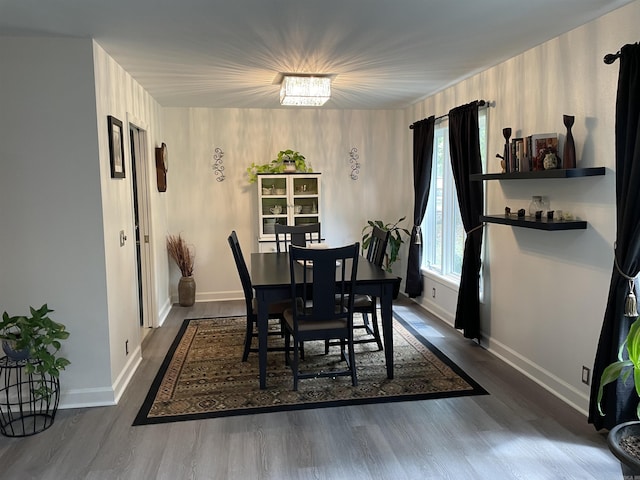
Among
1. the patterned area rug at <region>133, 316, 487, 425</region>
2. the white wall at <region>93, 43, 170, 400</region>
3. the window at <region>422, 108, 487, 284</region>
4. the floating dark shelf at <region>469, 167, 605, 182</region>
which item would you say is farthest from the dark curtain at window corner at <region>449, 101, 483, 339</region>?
the white wall at <region>93, 43, 170, 400</region>

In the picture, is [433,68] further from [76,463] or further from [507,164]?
[76,463]

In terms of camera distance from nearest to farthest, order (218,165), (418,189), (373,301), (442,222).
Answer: (373,301), (442,222), (418,189), (218,165)

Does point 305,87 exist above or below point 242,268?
above

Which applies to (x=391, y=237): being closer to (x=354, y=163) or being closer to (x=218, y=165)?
(x=354, y=163)

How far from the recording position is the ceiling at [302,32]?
8.37ft

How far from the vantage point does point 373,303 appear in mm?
3908

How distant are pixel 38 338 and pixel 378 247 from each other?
2.59 meters

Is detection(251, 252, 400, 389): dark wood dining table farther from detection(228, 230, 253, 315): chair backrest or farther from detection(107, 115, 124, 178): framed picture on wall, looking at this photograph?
detection(107, 115, 124, 178): framed picture on wall

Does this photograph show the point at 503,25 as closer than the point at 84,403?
Yes

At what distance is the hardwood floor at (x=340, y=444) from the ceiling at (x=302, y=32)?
231 cm

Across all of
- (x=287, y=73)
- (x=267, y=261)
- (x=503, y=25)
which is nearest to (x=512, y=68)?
(x=503, y=25)

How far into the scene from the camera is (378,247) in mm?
4238

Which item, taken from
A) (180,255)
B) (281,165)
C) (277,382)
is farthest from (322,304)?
(180,255)

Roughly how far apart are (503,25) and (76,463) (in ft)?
11.1
